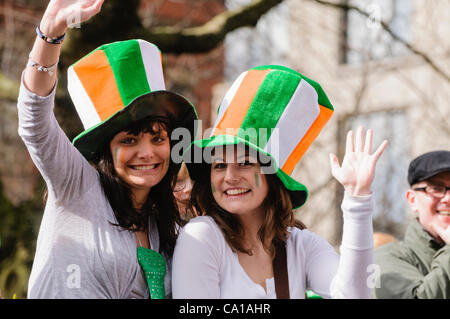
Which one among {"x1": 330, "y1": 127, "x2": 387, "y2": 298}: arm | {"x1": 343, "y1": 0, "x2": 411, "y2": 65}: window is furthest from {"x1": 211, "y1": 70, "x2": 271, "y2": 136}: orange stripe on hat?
{"x1": 343, "y1": 0, "x2": 411, "y2": 65}: window

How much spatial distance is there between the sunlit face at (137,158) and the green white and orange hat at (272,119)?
5.8 inches

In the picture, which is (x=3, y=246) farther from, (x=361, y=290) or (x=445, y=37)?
(x=445, y=37)

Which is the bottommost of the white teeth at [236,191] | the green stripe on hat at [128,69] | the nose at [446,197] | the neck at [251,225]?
the neck at [251,225]

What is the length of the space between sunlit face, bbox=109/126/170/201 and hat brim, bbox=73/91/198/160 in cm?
5

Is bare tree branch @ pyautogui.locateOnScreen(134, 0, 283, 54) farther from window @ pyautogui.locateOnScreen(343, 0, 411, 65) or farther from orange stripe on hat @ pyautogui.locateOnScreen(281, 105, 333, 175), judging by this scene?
orange stripe on hat @ pyautogui.locateOnScreen(281, 105, 333, 175)

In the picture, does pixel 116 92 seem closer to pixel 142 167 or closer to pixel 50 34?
pixel 142 167

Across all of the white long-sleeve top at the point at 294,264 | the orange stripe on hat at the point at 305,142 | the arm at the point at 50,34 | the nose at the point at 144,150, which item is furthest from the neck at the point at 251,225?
the arm at the point at 50,34

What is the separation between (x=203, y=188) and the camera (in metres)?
2.59

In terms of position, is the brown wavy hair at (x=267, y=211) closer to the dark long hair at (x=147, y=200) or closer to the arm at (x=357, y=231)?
the dark long hair at (x=147, y=200)

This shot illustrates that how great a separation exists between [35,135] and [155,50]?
0.77m

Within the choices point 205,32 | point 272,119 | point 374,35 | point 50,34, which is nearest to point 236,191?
point 272,119

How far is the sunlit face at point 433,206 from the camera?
3.23 metres

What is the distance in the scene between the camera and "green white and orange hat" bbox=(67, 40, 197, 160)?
2.51 metres

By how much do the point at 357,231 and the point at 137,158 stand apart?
0.92m
